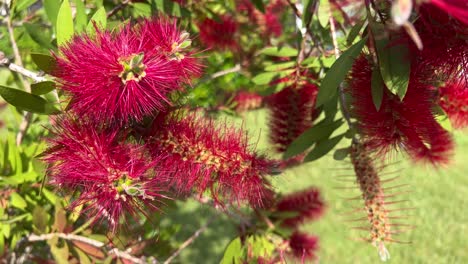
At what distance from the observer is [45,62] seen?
2.13 ft

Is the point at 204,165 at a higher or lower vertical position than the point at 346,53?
lower

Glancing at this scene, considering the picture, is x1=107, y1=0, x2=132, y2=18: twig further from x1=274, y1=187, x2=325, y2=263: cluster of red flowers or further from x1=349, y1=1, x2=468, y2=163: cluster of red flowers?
x1=274, y1=187, x2=325, y2=263: cluster of red flowers

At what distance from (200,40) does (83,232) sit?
23.7 inches

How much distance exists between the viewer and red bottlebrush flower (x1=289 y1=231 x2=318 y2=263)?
125cm

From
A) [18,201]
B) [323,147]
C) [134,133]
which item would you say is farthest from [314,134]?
[18,201]

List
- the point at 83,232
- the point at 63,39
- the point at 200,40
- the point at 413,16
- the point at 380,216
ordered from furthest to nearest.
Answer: the point at 200,40, the point at 83,232, the point at 380,216, the point at 63,39, the point at 413,16

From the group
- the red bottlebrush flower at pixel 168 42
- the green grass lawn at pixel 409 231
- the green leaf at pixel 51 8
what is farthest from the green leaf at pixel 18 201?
the green grass lawn at pixel 409 231

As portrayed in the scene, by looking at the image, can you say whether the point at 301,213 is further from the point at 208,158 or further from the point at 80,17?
the point at 80,17

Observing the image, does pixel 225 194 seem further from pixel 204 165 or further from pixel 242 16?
pixel 242 16

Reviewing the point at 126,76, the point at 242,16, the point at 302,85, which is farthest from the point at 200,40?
the point at 126,76

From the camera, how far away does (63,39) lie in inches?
28.5

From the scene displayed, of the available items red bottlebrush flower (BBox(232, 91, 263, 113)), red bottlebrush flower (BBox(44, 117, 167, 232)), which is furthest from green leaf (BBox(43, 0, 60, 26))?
red bottlebrush flower (BBox(232, 91, 263, 113))

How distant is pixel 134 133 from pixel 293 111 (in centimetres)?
45

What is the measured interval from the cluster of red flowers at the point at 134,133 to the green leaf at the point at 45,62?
12mm
